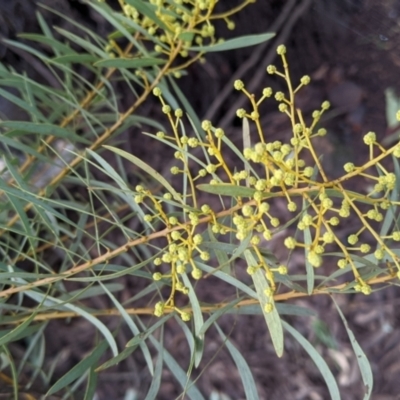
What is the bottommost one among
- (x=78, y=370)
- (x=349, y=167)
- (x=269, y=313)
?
(x=78, y=370)

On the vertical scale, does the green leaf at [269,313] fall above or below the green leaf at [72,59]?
below

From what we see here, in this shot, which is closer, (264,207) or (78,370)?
(264,207)

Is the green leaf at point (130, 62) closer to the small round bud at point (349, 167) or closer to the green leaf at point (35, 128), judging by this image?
the green leaf at point (35, 128)

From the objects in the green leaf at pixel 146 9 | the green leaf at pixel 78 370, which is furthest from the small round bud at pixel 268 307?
the green leaf at pixel 146 9

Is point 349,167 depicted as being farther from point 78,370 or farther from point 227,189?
point 78,370

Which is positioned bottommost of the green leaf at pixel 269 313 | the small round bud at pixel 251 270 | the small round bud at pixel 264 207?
the green leaf at pixel 269 313

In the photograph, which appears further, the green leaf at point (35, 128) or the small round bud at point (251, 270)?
the green leaf at point (35, 128)

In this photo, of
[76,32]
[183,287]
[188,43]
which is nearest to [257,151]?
[183,287]

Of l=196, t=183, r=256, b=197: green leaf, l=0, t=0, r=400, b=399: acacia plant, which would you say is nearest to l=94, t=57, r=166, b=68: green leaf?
l=0, t=0, r=400, b=399: acacia plant

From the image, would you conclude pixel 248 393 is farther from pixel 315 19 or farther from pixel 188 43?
pixel 315 19

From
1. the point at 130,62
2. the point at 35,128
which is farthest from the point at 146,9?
the point at 35,128
